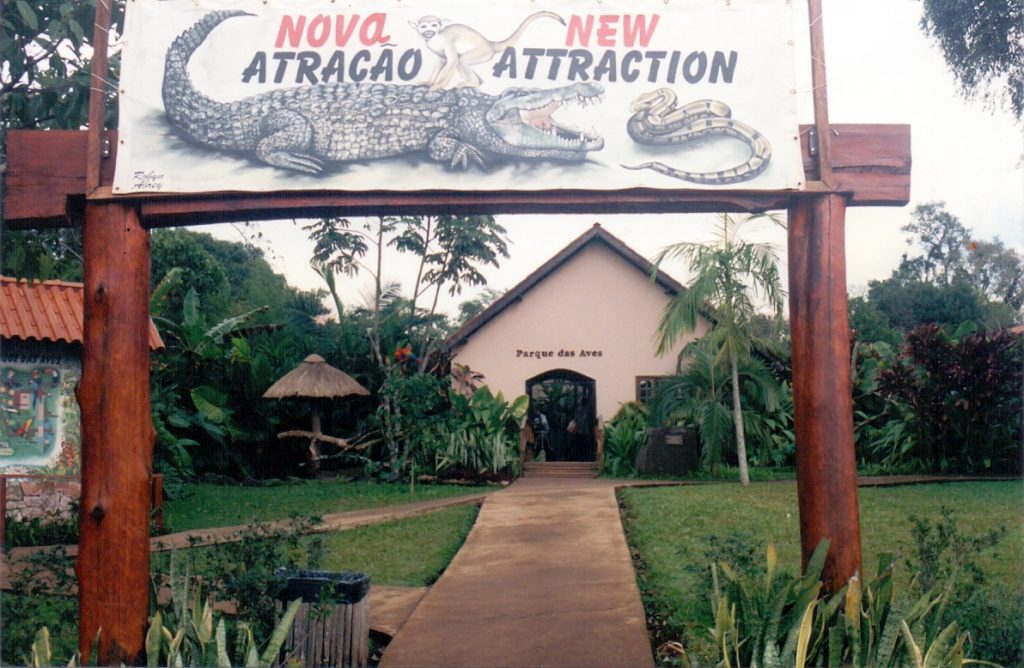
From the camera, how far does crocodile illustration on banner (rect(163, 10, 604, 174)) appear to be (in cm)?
501

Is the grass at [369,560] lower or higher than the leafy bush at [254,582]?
lower

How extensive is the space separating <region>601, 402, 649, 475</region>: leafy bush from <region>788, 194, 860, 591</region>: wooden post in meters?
13.0

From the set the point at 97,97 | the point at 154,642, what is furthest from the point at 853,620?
the point at 97,97

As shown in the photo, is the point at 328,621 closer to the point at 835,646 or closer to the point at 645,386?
the point at 835,646

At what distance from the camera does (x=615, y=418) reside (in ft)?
64.2

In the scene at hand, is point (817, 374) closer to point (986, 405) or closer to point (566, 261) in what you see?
point (986, 405)

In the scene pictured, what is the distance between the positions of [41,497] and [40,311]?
→ 211 cm

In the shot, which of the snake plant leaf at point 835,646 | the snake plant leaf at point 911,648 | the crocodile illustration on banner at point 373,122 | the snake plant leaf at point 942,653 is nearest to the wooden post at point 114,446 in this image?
the crocodile illustration on banner at point 373,122

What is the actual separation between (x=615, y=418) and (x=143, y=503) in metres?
15.2

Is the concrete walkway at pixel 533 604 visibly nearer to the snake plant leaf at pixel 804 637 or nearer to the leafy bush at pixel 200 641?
the leafy bush at pixel 200 641

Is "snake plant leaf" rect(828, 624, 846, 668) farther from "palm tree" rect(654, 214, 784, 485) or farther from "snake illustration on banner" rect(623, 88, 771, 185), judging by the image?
"palm tree" rect(654, 214, 784, 485)

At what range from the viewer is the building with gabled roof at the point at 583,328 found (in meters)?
20.3

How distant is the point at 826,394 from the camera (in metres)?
4.88

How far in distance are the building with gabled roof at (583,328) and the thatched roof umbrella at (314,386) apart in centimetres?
255
